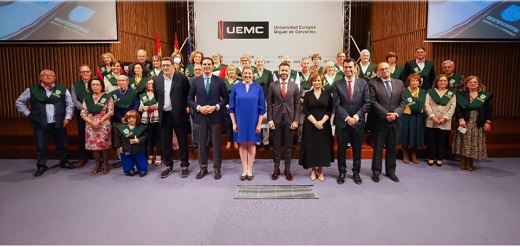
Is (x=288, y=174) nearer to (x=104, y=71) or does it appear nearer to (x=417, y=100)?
(x=417, y=100)

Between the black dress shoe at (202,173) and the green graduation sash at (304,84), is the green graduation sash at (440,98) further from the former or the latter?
the black dress shoe at (202,173)

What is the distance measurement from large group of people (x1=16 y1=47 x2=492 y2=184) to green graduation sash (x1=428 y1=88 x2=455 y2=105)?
12 mm

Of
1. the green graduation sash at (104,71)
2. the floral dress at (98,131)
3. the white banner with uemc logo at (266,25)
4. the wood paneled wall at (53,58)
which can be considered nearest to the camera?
the floral dress at (98,131)

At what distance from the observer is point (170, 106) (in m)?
4.47

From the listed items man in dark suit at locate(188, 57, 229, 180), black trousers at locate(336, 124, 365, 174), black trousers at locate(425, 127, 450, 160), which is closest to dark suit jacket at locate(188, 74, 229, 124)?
man in dark suit at locate(188, 57, 229, 180)

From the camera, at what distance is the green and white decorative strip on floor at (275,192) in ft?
12.0

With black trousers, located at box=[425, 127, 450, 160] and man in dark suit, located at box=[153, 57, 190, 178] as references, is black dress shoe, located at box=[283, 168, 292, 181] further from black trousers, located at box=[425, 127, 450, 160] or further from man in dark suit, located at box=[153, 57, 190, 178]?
black trousers, located at box=[425, 127, 450, 160]

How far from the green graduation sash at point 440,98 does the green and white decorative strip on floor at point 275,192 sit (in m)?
2.14

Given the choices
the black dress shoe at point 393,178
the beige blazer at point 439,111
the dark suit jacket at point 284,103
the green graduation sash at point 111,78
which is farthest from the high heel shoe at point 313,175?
the green graduation sash at point 111,78

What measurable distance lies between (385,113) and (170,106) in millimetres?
2512

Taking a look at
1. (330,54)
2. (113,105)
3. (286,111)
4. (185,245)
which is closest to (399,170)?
(286,111)

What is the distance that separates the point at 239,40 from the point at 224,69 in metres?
3.05

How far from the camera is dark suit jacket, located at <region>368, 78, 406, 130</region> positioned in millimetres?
4102

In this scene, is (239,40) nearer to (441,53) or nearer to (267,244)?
(441,53)
